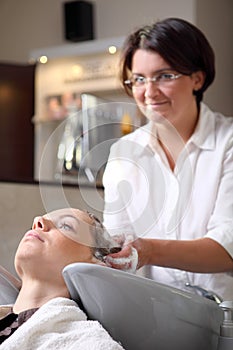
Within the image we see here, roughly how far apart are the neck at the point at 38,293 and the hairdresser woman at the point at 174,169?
155 mm

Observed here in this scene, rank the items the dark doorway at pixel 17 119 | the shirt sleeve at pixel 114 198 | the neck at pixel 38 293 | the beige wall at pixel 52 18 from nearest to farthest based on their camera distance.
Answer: the neck at pixel 38 293 < the shirt sleeve at pixel 114 198 < the beige wall at pixel 52 18 < the dark doorway at pixel 17 119

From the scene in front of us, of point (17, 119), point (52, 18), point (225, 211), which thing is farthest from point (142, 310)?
point (52, 18)

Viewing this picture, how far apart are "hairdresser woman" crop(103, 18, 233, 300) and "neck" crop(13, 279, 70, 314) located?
16 cm

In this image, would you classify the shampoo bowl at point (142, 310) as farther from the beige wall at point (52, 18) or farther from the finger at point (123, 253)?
the beige wall at point (52, 18)

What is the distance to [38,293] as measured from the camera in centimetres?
118

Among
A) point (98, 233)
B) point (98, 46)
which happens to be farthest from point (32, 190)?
point (98, 46)

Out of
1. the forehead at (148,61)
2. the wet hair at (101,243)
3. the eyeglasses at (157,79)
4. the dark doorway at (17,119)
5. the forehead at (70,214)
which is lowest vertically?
the dark doorway at (17,119)

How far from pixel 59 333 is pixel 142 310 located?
0.13 meters

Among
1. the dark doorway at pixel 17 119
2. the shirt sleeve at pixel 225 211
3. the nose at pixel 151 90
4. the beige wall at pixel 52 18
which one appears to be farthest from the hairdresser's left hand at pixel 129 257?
the dark doorway at pixel 17 119

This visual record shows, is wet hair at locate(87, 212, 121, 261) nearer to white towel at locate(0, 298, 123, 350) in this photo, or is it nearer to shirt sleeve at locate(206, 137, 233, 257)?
white towel at locate(0, 298, 123, 350)

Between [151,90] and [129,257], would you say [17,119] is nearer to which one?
[151,90]

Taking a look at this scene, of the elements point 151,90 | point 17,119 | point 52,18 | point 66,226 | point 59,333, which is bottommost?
point 17,119

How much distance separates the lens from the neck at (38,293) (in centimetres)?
117

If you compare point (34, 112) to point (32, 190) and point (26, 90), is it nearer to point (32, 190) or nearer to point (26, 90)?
point (26, 90)
